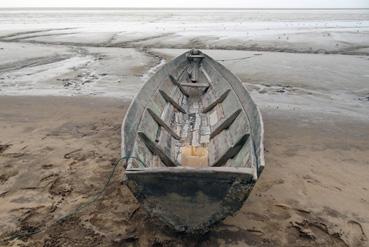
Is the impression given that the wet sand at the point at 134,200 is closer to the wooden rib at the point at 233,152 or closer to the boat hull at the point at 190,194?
the boat hull at the point at 190,194

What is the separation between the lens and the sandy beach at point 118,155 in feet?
15.2

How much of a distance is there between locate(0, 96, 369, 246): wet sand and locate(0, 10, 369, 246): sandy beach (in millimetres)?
18

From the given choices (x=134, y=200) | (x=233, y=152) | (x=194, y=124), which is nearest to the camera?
(x=233, y=152)

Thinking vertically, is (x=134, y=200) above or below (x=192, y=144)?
below

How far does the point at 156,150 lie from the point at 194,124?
7.19 feet

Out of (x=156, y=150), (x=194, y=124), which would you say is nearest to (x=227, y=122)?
(x=194, y=124)

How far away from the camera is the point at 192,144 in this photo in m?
6.33

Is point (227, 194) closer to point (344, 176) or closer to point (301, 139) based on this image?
point (344, 176)

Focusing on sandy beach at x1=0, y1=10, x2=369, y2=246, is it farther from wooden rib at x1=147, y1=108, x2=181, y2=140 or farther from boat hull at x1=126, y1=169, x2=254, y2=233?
wooden rib at x1=147, y1=108, x2=181, y2=140

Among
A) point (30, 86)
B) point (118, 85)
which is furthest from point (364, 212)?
point (30, 86)

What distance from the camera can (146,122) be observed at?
5.79m

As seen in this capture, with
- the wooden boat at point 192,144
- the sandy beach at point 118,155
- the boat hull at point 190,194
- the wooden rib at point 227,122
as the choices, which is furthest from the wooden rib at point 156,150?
the wooden rib at point 227,122

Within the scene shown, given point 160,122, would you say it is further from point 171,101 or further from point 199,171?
point 199,171

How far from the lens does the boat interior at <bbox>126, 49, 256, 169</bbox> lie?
16.7 feet
